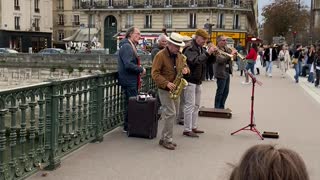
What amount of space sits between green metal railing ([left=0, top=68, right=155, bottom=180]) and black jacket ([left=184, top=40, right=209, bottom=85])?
1511 millimetres

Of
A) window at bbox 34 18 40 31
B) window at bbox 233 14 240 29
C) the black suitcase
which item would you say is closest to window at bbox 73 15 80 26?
window at bbox 34 18 40 31

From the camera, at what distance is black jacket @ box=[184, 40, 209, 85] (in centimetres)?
877

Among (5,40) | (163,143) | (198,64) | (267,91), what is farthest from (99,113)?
(5,40)

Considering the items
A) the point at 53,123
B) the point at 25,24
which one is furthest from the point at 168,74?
the point at 25,24

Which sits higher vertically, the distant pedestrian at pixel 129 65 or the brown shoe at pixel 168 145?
the distant pedestrian at pixel 129 65

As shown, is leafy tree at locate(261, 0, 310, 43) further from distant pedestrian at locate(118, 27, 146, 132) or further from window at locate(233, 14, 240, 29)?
distant pedestrian at locate(118, 27, 146, 132)

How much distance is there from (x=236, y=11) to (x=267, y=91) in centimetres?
6009

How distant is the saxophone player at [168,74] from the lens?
305 inches

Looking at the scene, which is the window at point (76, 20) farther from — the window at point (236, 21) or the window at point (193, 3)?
the window at point (236, 21)

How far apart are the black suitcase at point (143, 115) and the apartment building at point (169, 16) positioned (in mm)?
63239

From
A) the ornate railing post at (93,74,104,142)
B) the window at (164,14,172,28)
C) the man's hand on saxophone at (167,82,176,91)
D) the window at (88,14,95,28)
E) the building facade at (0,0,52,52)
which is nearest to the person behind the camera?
the man's hand on saxophone at (167,82,176,91)

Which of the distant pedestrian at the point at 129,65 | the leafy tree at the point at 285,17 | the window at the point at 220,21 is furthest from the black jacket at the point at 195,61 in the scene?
the window at the point at 220,21

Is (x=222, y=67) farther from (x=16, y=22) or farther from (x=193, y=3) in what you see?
(x=16, y=22)

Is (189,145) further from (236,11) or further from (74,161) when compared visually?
(236,11)
